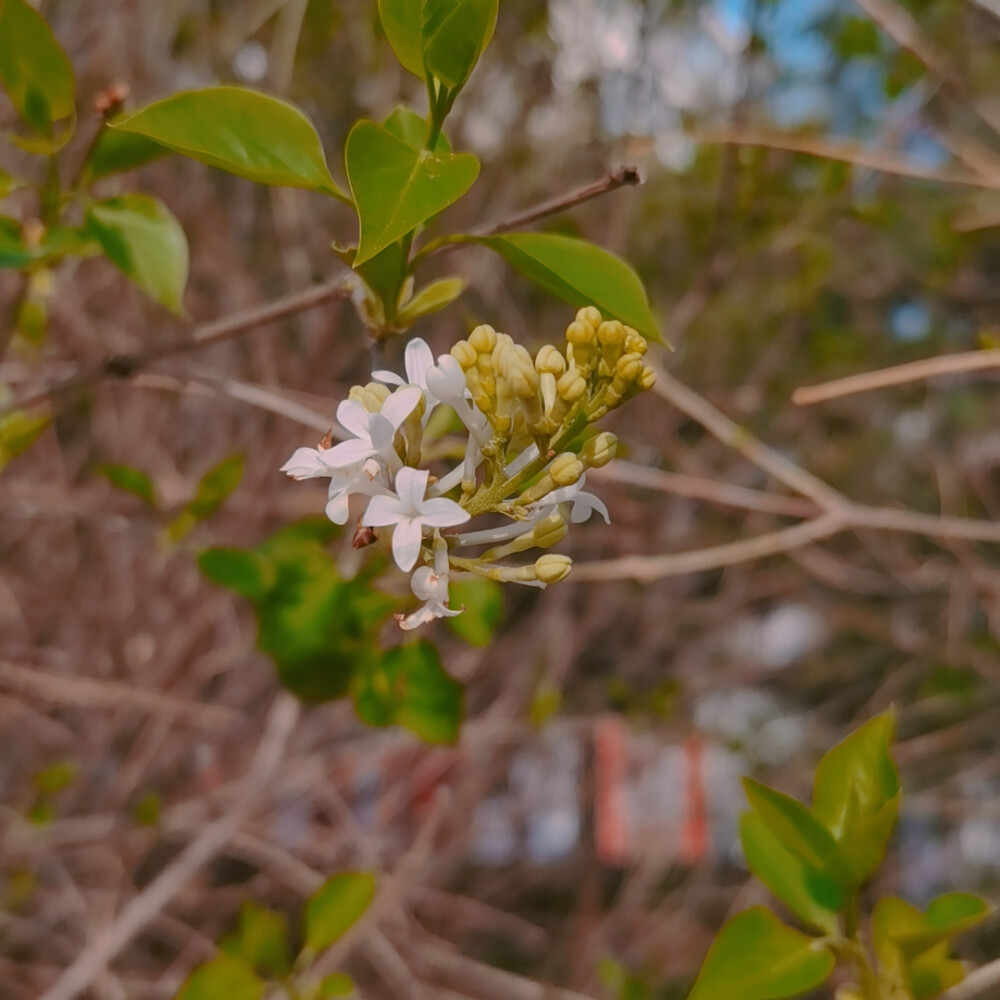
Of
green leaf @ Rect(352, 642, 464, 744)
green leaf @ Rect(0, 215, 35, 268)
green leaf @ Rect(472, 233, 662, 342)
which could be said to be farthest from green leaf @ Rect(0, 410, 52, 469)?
green leaf @ Rect(472, 233, 662, 342)

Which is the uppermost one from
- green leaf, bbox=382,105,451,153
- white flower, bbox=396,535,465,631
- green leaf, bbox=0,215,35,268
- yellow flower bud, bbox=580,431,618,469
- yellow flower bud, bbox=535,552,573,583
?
green leaf, bbox=382,105,451,153

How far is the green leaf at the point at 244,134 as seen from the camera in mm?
416

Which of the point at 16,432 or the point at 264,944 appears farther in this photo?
the point at 264,944

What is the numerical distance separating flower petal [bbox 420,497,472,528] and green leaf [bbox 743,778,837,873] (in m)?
0.31

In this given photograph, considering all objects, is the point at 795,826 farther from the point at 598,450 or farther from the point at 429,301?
the point at 429,301

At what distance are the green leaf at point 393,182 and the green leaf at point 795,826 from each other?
40cm

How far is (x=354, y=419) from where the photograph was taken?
41 cm

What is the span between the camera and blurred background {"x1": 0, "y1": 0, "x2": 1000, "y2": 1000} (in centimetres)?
154

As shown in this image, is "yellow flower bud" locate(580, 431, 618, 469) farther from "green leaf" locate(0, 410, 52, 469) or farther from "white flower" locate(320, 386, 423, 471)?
"green leaf" locate(0, 410, 52, 469)

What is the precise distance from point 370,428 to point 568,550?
154 cm

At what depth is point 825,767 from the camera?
1.95 feet

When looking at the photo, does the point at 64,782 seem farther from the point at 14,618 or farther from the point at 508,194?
the point at 508,194

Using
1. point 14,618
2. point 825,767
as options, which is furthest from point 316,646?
point 14,618

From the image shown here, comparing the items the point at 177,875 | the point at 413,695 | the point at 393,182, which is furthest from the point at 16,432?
the point at 177,875
